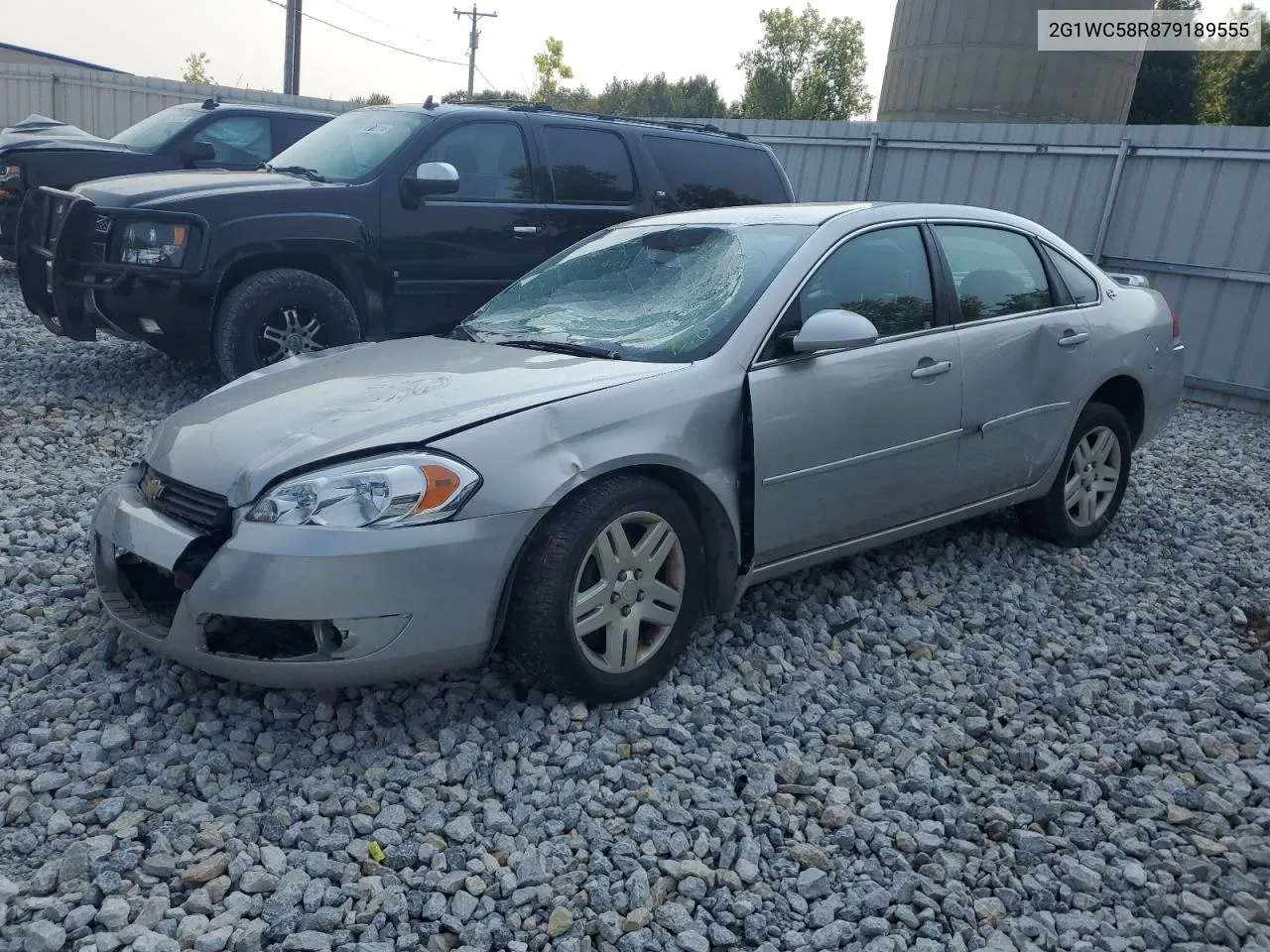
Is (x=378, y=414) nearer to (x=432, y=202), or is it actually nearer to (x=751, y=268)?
(x=751, y=268)

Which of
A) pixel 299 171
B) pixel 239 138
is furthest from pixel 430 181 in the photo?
pixel 239 138

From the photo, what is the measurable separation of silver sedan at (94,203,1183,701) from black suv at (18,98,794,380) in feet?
7.44

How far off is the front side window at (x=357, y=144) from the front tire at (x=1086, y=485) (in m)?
4.35

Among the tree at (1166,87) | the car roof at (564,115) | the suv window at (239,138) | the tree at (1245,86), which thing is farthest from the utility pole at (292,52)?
the tree at (1245,86)

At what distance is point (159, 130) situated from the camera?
9.23 m

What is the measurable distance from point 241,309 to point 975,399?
13.4ft

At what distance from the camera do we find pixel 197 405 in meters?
3.53

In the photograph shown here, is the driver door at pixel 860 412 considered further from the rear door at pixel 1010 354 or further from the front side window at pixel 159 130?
the front side window at pixel 159 130

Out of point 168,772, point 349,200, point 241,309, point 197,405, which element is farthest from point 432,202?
point 168,772

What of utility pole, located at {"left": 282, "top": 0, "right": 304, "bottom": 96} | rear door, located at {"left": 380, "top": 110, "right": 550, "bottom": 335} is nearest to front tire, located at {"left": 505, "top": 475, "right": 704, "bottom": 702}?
rear door, located at {"left": 380, "top": 110, "right": 550, "bottom": 335}

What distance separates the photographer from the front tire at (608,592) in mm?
2990

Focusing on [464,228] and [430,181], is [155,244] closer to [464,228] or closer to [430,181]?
[430,181]

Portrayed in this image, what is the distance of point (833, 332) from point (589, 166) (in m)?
4.20

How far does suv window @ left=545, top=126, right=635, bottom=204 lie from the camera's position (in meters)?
7.07
